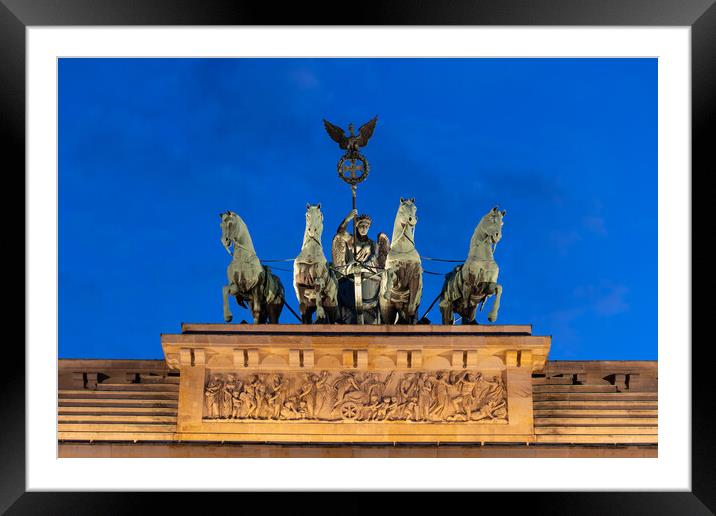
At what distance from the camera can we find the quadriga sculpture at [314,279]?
23.1 meters

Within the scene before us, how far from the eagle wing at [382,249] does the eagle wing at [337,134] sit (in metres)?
1.94

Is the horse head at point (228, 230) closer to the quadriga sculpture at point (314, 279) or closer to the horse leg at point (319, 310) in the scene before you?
the quadriga sculpture at point (314, 279)

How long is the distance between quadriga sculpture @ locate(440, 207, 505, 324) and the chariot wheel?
2658 millimetres

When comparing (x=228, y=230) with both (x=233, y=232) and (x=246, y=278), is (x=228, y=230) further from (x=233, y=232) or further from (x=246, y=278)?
(x=246, y=278)

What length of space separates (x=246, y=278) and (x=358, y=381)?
2.71 m

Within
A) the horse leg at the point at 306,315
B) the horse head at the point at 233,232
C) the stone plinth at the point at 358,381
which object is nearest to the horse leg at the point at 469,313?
the stone plinth at the point at 358,381

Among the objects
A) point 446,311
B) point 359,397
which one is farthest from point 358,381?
point 446,311

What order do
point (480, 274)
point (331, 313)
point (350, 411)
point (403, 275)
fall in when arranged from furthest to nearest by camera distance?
point (331, 313) → point (480, 274) → point (403, 275) → point (350, 411)

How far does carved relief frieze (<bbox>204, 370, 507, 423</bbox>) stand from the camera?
22031 mm
